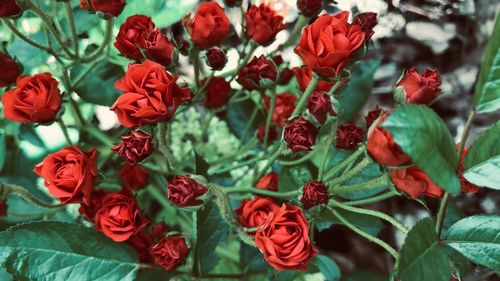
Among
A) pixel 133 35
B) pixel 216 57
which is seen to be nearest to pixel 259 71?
pixel 216 57

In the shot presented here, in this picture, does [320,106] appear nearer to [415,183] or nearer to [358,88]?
[415,183]

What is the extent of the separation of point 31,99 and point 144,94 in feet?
0.51

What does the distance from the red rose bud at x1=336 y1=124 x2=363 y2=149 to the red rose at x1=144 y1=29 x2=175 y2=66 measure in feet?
0.66

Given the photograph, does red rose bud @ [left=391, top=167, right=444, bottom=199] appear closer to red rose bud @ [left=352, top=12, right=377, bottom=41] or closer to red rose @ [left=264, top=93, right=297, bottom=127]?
red rose bud @ [left=352, top=12, right=377, bottom=41]

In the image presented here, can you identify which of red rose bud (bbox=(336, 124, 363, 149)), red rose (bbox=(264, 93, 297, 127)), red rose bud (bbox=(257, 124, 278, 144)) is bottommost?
red rose bud (bbox=(257, 124, 278, 144))

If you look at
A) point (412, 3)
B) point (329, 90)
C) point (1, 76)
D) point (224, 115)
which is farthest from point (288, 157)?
point (412, 3)

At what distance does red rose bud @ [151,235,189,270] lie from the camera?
71 centimetres

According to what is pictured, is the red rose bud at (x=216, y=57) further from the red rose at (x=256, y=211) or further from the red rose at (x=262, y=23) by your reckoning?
the red rose at (x=256, y=211)

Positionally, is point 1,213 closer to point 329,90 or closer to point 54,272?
point 54,272

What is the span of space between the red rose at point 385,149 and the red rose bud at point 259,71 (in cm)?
25

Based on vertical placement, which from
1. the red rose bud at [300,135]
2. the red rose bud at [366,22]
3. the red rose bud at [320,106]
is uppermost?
the red rose bud at [366,22]

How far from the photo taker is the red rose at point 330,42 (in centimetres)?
62

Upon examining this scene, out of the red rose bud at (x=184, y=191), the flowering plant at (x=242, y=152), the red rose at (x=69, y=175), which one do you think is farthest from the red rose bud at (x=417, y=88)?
the red rose at (x=69, y=175)

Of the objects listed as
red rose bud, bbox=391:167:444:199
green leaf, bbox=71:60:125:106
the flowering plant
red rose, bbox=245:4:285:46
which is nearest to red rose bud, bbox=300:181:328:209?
the flowering plant
